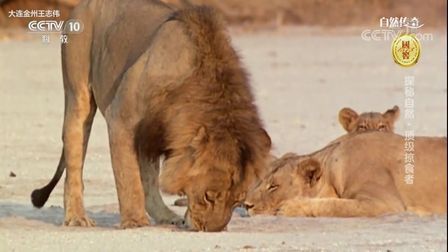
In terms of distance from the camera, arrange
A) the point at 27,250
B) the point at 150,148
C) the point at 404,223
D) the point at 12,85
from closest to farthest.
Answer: the point at 27,250
the point at 150,148
the point at 404,223
the point at 12,85

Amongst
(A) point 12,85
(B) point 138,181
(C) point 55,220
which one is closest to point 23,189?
(C) point 55,220

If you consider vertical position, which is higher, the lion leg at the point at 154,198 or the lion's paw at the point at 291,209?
the lion leg at the point at 154,198

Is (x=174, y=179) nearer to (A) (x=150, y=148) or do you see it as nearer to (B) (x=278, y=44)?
(A) (x=150, y=148)

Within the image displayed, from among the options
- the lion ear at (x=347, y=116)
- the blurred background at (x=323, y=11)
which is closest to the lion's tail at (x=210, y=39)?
the lion ear at (x=347, y=116)

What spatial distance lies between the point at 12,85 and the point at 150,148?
424 inches

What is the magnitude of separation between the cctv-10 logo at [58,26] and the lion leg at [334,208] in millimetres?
1637

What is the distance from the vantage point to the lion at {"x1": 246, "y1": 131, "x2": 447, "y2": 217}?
10156mm

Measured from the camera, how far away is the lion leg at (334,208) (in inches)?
390

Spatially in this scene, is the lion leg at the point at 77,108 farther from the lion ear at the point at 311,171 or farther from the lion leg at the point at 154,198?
the lion ear at the point at 311,171

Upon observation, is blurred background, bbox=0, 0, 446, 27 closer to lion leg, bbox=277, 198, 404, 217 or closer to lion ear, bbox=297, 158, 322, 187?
lion ear, bbox=297, 158, 322, 187

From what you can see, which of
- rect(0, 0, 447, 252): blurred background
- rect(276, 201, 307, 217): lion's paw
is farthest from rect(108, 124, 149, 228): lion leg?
rect(276, 201, 307, 217): lion's paw

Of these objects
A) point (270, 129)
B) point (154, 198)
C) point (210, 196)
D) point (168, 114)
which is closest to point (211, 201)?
point (210, 196)

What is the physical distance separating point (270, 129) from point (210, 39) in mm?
6770

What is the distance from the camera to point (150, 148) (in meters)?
8.65
